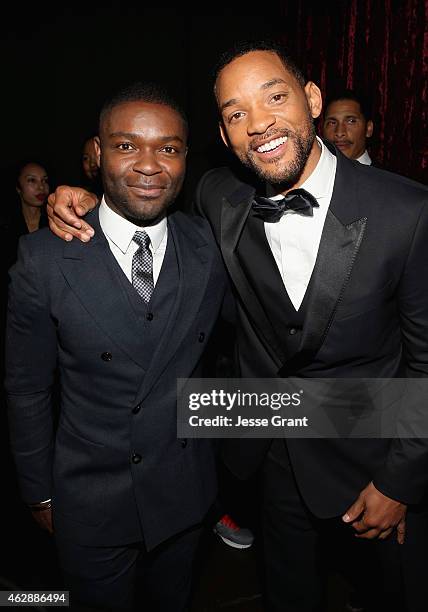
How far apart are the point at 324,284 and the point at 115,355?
652mm

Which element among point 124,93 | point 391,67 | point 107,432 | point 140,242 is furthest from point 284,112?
point 391,67

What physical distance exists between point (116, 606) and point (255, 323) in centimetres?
102

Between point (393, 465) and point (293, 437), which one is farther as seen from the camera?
point (293, 437)

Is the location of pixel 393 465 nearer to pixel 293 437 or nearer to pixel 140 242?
pixel 293 437

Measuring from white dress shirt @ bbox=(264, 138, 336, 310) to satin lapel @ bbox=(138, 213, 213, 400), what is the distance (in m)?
0.25

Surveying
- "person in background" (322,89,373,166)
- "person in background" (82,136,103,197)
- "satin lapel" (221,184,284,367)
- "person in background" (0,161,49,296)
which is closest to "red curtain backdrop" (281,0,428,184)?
"person in background" (322,89,373,166)

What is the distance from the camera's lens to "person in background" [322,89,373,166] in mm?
3529

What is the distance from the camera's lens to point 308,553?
1857 millimetres

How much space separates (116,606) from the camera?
163 cm

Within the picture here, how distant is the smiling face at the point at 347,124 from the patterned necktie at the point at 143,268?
2433 millimetres

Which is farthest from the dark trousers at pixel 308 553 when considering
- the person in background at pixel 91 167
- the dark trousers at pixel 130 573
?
the person in background at pixel 91 167

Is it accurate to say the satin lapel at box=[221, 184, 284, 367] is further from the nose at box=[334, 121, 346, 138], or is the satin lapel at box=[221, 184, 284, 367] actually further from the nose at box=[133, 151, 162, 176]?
the nose at box=[334, 121, 346, 138]

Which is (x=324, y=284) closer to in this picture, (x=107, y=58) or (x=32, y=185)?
(x=32, y=185)

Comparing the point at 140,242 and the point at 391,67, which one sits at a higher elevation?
the point at 391,67
